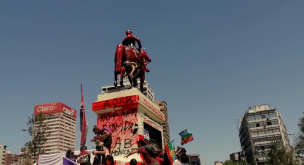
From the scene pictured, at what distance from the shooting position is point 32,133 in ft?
106

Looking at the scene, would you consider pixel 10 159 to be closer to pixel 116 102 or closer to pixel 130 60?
pixel 130 60

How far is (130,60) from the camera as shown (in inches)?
504

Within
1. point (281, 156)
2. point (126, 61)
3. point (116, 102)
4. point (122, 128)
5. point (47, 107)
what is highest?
point (47, 107)

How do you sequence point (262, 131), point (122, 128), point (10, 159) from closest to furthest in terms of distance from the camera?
point (122, 128) < point (262, 131) < point (10, 159)

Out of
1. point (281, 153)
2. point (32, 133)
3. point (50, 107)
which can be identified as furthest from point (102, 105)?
point (50, 107)

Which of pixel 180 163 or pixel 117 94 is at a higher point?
pixel 117 94

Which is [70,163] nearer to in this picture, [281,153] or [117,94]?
[117,94]

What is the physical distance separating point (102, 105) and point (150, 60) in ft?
14.5

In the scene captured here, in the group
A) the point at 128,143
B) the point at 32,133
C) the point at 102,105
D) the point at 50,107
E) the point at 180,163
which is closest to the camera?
the point at 180,163

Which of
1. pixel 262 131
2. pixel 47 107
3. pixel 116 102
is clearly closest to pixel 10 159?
pixel 47 107

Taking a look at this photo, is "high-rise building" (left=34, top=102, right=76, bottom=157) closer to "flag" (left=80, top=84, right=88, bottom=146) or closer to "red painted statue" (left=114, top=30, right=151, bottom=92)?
"flag" (left=80, top=84, right=88, bottom=146)

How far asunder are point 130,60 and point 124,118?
3182mm

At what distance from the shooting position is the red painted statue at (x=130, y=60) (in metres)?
12.5

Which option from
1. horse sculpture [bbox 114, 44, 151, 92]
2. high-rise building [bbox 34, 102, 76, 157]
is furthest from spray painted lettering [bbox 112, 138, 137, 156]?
high-rise building [bbox 34, 102, 76, 157]
